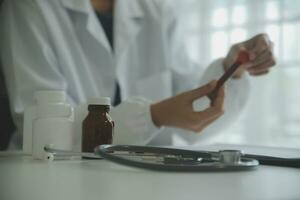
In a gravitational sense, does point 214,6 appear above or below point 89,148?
above

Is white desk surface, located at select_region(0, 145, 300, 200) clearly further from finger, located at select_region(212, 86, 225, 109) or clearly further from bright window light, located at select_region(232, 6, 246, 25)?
bright window light, located at select_region(232, 6, 246, 25)

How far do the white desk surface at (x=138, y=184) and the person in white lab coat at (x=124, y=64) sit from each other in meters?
0.28

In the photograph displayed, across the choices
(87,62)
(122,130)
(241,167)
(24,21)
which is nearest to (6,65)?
(24,21)

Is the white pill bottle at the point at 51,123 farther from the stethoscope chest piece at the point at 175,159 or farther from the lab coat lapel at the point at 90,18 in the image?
the lab coat lapel at the point at 90,18

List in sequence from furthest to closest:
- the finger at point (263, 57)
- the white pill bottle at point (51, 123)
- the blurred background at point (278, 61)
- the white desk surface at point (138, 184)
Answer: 1. the blurred background at point (278, 61)
2. the finger at point (263, 57)
3. the white pill bottle at point (51, 123)
4. the white desk surface at point (138, 184)

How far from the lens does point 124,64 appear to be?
44.7 inches

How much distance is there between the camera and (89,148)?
1.80 feet

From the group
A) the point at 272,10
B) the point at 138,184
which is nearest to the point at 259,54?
the point at 138,184

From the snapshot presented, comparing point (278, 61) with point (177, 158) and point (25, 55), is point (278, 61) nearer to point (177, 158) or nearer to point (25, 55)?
point (25, 55)

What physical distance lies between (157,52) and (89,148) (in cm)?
70

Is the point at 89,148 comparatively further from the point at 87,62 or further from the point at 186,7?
the point at 186,7

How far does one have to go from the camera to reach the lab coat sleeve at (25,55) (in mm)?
834

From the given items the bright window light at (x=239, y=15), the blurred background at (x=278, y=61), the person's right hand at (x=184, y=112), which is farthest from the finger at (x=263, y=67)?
the bright window light at (x=239, y=15)

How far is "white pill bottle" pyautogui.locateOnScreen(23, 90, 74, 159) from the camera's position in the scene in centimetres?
54
